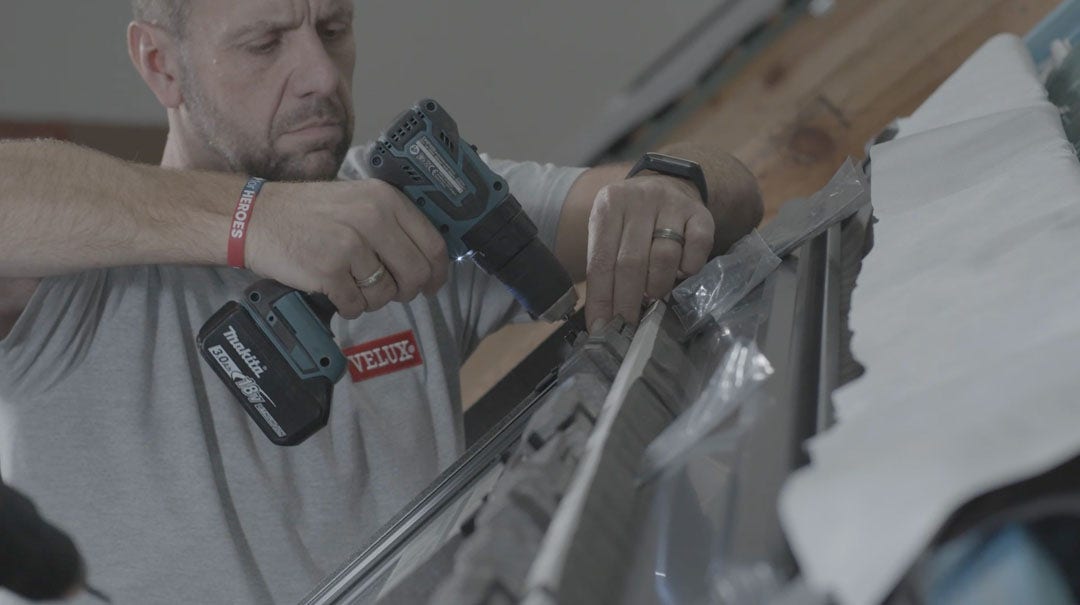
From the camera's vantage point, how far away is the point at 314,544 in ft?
4.70

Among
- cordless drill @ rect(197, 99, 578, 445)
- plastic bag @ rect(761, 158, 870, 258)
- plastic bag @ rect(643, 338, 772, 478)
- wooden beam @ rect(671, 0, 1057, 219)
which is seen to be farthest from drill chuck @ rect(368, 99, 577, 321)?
wooden beam @ rect(671, 0, 1057, 219)

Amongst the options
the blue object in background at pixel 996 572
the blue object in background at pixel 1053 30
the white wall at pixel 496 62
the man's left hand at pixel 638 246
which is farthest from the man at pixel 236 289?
the white wall at pixel 496 62

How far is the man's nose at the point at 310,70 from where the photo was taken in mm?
1489

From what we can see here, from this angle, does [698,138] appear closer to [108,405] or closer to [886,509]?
[108,405]

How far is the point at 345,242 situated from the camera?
106cm

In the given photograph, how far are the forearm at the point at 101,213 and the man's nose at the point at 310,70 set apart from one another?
355mm

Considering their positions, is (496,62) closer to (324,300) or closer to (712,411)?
(324,300)

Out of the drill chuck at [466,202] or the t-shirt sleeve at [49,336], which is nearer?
the drill chuck at [466,202]

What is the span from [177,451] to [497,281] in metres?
0.51

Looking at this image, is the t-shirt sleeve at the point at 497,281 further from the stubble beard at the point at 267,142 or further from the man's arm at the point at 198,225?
the man's arm at the point at 198,225

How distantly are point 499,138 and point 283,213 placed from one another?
5.83 feet

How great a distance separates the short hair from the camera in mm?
1510

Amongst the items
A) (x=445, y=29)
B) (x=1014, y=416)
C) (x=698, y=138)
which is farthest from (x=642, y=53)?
(x=1014, y=416)

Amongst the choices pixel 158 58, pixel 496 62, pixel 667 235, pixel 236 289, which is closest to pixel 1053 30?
pixel 667 235
